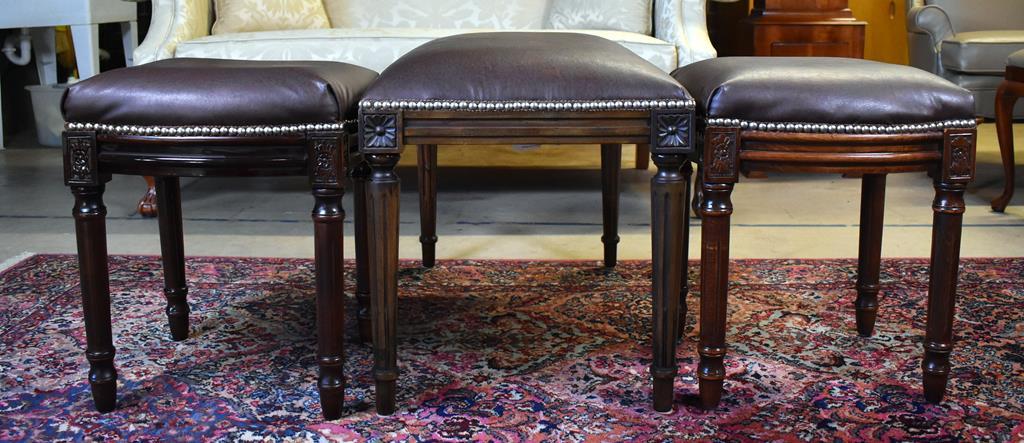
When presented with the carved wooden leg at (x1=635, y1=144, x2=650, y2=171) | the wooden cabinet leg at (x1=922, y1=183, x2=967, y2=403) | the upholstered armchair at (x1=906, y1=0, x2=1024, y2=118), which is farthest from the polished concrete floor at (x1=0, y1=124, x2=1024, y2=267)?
the wooden cabinet leg at (x1=922, y1=183, x2=967, y2=403)

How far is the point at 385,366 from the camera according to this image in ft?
4.54

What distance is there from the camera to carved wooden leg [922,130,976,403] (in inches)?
52.8

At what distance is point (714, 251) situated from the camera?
136cm

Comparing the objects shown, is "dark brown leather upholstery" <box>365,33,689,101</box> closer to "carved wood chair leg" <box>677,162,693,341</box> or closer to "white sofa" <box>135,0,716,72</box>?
"carved wood chair leg" <box>677,162,693,341</box>

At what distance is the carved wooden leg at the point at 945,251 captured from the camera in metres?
1.34

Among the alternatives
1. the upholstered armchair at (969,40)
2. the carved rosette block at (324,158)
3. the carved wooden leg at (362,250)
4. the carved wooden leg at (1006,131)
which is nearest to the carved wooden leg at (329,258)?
Answer: the carved rosette block at (324,158)

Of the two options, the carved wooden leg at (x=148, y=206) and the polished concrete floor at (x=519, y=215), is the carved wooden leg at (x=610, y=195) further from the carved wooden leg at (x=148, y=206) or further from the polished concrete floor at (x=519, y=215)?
the carved wooden leg at (x=148, y=206)

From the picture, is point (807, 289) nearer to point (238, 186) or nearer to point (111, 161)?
point (111, 161)

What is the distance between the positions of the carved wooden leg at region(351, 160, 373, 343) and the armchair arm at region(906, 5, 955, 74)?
2.66m

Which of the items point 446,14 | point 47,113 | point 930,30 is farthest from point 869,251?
point 47,113

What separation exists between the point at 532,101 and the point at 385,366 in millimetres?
406

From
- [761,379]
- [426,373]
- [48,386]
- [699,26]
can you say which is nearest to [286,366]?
[426,373]

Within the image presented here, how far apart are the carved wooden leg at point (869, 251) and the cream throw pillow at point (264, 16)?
183 cm

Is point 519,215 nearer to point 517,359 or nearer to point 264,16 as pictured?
point 264,16
